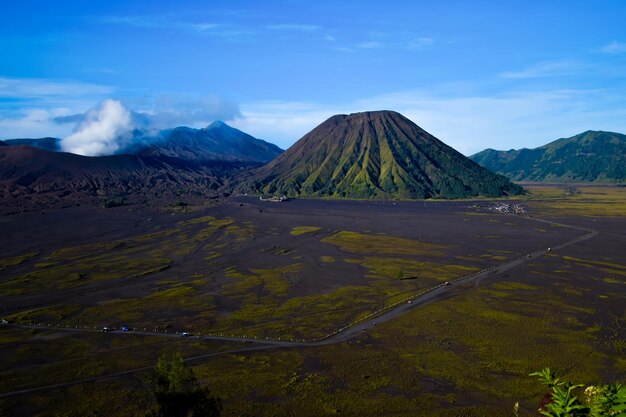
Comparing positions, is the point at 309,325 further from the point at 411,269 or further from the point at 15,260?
the point at 15,260

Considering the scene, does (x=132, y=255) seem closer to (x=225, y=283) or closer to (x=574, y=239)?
(x=225, y=283)

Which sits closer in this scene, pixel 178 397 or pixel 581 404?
pixel 581 404

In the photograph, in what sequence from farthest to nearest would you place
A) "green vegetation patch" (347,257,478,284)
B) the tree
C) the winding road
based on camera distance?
"green vegetation patch" (347,257,478,284) < the winding road < the tree

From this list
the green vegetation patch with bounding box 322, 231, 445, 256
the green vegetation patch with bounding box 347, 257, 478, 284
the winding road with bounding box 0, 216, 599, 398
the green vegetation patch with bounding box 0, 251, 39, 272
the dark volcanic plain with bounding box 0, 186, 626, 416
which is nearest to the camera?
the dark volcanic plain with bounding box 0, 186, 626, 416

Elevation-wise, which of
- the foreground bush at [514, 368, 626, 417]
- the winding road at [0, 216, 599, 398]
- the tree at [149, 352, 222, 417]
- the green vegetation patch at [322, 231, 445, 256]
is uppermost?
the foreground bush at [514, 368, 626, 417]

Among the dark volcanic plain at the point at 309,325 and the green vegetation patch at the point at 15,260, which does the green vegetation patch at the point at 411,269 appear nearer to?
the dark volcanic plain at the point at 309,325

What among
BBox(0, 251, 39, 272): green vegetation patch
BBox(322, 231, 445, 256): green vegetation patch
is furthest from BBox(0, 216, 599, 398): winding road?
BBox(0, 251, 39, 272): green vegetation patch

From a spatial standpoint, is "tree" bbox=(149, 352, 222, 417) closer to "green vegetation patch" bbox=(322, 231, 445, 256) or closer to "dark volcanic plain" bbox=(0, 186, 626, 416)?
"dark volcanic plain" bbox=(0, 186, 626, 416)

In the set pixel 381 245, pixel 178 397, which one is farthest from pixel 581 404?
pixel 381 245

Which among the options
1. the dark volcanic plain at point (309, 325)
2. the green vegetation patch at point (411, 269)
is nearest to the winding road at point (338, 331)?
the dark volcanic plain at point (309, 325)
